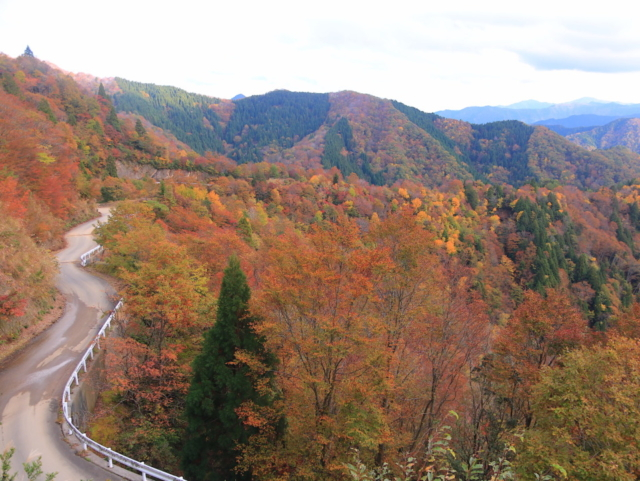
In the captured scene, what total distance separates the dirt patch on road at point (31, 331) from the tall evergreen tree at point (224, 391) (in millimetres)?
7212

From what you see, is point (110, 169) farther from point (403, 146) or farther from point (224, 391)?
point (403, 146)

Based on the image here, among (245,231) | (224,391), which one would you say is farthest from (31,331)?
(245,231)

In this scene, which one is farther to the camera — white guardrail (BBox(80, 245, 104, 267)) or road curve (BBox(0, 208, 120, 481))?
white guardrail (BBox(80, 245, 104, 267))

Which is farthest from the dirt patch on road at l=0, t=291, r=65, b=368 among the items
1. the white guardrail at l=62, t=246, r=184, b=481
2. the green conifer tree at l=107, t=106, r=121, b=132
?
the green conifer tree at l=107, t=106, r=121, b=132

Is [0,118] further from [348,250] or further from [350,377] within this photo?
[350,377]

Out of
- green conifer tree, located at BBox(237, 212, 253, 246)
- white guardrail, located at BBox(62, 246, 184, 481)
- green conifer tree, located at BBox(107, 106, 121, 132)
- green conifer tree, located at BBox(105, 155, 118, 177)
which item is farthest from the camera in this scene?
green conifer tree, located at BBox(107, 106, 121, 132)

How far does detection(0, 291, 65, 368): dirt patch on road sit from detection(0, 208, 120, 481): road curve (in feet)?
0.74

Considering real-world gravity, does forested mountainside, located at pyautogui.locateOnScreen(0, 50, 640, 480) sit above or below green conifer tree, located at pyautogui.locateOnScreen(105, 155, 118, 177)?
below

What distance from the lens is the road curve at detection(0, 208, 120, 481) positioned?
9.48m

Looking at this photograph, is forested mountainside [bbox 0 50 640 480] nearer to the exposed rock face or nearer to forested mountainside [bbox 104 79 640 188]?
the exposed rock face

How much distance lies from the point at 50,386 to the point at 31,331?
4241 mm

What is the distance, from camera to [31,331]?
15289 millimetres

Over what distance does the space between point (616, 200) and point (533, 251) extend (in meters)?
44.0


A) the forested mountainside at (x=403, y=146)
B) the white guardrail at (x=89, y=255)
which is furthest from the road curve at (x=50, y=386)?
the forested mountainside at (x=403, y=146)
